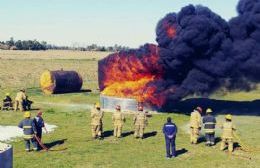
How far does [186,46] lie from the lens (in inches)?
1214

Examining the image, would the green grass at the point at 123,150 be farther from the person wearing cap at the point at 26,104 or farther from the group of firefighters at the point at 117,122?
the person wearing cap at the point at 26,104

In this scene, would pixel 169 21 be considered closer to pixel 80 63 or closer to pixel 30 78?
pixel 30 78

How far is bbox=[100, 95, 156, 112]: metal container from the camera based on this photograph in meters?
32.8

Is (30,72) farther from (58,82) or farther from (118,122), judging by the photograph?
(118,122)

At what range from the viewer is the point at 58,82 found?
42.2 metres

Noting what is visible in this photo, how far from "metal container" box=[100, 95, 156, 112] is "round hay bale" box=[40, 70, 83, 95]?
9.09 m

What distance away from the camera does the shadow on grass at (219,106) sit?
33.0 metres

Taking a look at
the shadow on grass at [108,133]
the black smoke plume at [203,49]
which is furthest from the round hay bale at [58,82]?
the shadow on grass at [108,133]

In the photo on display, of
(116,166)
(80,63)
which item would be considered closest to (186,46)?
(116,166)

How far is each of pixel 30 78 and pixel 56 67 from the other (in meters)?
12.4

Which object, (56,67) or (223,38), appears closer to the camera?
(223,38)

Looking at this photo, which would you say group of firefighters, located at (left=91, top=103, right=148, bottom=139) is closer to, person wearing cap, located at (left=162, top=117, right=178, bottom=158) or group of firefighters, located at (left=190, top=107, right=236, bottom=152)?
group of firefighters, located at (left=190, top=107, right=236, bottom=152)

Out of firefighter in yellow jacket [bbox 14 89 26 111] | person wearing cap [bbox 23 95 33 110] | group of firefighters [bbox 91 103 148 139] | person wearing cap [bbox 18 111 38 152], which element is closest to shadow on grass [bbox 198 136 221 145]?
group of firefighters [bbox 91 103 148 139]

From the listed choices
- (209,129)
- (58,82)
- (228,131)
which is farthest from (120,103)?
(228,131)
